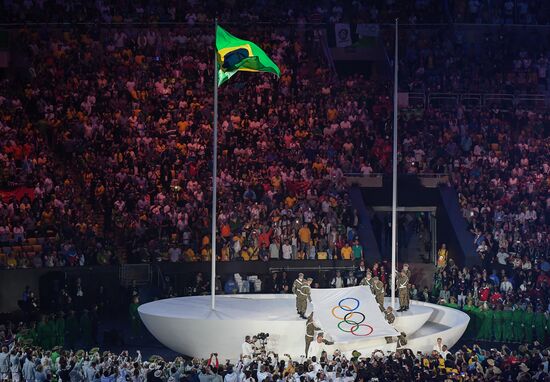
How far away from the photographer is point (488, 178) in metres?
43.9

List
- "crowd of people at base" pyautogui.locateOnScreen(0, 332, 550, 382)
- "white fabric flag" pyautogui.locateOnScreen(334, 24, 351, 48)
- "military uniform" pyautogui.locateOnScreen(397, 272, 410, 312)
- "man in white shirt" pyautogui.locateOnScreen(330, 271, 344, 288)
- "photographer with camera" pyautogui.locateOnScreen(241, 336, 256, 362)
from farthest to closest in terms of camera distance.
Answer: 1. "white fabric flag" pyautogui.locateOnScreen(334, 24, 351, 48)
2. "man in white shirt" pyautogui.locateOnScreen(330, 271, 344, 288)
3. "military uniform" pyautogui.locateOnScreen(397, 272, 410, 312)
4. "photographer with camera" pyautogui.locateOnScreen(241, 336, 256, 362)
5. "crowd of people at base" pyautogui.locateOnScreen(0, 332, 550, 382)

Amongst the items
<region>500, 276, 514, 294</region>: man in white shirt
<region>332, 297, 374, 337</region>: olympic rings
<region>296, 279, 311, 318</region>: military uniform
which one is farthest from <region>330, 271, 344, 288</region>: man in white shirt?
<region>296, 279, 311, 318</region>: military uniform

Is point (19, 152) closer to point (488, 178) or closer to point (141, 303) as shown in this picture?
point (141, 303)

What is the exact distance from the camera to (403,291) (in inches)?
1339

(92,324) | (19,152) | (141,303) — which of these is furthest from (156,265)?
(19,152)

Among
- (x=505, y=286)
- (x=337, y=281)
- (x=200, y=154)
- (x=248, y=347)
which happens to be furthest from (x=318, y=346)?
(x=200, y=154)

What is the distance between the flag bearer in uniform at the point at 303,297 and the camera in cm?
3259

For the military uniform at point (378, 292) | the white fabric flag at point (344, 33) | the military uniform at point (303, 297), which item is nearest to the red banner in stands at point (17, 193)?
the military uniform at point (303, 297)

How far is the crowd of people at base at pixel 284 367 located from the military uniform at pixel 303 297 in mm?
2146

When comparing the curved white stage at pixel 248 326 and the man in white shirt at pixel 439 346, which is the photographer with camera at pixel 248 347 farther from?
the man in white shirt at pixel 439 346

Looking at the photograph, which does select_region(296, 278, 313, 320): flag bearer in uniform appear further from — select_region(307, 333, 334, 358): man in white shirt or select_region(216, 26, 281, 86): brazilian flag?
select_region(216, 26, 281, 86): brazilian flag

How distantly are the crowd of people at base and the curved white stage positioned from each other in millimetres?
1279

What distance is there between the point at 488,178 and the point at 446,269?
236 inches

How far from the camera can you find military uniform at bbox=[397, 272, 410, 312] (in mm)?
33906
